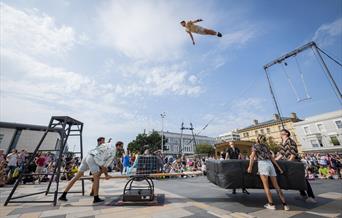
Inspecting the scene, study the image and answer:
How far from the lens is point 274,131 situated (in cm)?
5078

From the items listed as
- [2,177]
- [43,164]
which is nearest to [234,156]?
[2,177]

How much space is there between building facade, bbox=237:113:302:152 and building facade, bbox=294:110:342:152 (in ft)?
10.00

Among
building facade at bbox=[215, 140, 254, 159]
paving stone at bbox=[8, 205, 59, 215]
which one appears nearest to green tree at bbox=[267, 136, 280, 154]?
building facade at bbox=[215, 140, 254, 159]

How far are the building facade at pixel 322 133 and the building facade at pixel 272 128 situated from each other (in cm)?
305

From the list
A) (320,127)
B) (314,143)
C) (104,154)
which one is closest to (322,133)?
(320,127)

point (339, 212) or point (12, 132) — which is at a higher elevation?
point (12, 132)

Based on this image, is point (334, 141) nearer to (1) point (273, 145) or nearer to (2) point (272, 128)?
(1) point (273, 145)

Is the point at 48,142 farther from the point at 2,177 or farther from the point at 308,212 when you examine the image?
the point at 308,212

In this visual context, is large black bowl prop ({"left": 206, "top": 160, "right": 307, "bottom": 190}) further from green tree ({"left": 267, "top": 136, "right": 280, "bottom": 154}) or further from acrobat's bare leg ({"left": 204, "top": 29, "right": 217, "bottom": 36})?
green tree ({"left": 267, "top": 136, "right": 280, "bottom": 154})

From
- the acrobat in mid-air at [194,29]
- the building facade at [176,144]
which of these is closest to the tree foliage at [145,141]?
the building facade at [176,144]

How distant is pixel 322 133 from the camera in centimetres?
3819

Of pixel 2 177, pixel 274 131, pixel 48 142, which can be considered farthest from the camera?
pixel 274 131

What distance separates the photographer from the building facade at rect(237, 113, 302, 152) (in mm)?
48447

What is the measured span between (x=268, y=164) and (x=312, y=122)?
47576 mm
